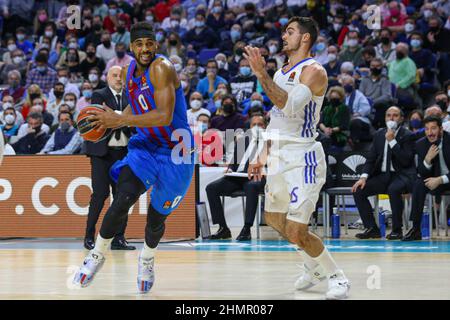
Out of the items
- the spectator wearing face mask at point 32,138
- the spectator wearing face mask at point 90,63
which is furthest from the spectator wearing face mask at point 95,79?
the spectator wearing face mask at point 32,138

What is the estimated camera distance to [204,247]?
1198cm

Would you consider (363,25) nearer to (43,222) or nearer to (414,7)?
(414,7)

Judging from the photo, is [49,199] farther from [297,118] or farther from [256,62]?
[256,62]

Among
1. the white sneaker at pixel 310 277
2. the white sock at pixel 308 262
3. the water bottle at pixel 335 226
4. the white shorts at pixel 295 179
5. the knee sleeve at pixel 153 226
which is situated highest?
the white shorts at pixel 295 179

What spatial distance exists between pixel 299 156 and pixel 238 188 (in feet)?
21.2

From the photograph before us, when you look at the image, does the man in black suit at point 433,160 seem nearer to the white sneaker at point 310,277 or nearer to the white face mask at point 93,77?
the white sneaker at point 310,277

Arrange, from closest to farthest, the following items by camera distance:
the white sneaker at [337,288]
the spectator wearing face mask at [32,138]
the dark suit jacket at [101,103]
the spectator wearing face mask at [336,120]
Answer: the white sneaker at [337,288]
the dark suit jacket at [101,103]
the spectator wearing face mask at [336,120]
the spectator wearing face mask at [32,138]

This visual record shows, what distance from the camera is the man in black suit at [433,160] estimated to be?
505 inches

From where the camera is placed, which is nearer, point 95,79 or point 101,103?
point 101,103

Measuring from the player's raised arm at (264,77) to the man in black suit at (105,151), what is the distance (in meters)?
4.69

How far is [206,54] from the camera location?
20578 mm

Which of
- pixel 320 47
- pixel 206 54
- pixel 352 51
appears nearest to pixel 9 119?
pixel 206 54

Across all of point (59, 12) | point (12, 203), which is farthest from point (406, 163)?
point (59, 12)

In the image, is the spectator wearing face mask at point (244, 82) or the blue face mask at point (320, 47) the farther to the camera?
the blue face mask at point (320, 47)
